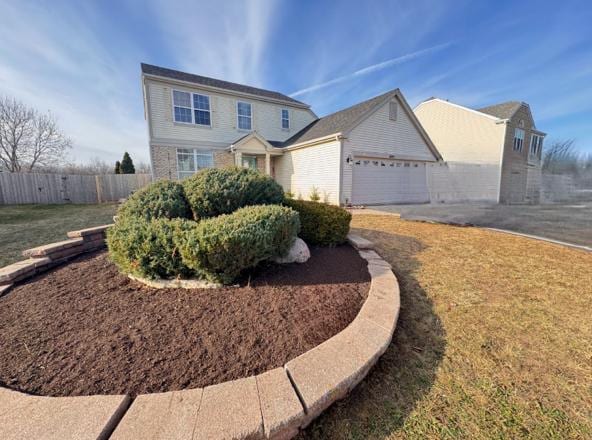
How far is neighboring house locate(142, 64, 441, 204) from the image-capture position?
11133 millimetres

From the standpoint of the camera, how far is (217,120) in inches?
515

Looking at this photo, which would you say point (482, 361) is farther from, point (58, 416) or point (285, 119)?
point (285, 119)

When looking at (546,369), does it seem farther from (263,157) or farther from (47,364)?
(263,157)

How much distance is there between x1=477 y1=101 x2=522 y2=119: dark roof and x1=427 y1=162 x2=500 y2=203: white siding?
12.3ft

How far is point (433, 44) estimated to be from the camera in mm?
11008

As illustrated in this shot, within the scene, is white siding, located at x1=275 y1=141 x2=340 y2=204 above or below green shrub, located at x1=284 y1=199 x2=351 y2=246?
above

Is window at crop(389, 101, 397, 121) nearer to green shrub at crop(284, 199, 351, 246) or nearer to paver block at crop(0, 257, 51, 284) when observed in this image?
green shrub at crop(284, 199, 351, 246)

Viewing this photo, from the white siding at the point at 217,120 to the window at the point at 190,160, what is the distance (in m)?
0.55

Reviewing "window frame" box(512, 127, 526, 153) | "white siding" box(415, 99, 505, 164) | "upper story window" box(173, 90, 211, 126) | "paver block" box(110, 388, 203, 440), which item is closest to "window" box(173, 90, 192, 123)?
"upper story window" box(173, 90, 211, 126)

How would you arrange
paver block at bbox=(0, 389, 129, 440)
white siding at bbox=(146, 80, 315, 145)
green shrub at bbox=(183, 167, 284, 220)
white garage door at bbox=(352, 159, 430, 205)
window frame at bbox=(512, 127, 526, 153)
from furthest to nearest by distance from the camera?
window frame at bbox=(512, 127, 526, 153) < white siding at bbox=(146, 80, 315, 145) < white garage door at bbox=(352, 159, 430, 205) < green shrub at bbox=(183, 167, 284, 220) < paver block at bbox=(0, 389, 129, 440)

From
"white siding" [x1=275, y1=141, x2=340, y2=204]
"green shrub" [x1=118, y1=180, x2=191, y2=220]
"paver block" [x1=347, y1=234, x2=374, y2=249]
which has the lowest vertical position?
"paver block" [x1=347, y1=234, x2=374, y2=249]

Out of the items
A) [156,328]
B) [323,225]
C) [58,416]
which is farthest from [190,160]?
[58,416]

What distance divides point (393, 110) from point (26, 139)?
27.4m

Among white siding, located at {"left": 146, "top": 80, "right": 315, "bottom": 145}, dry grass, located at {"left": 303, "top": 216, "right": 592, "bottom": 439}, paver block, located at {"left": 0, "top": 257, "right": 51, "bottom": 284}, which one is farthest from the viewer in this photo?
white siding, located at {"left": 146, "top": 80, "right": 315, "bottom": 145}
